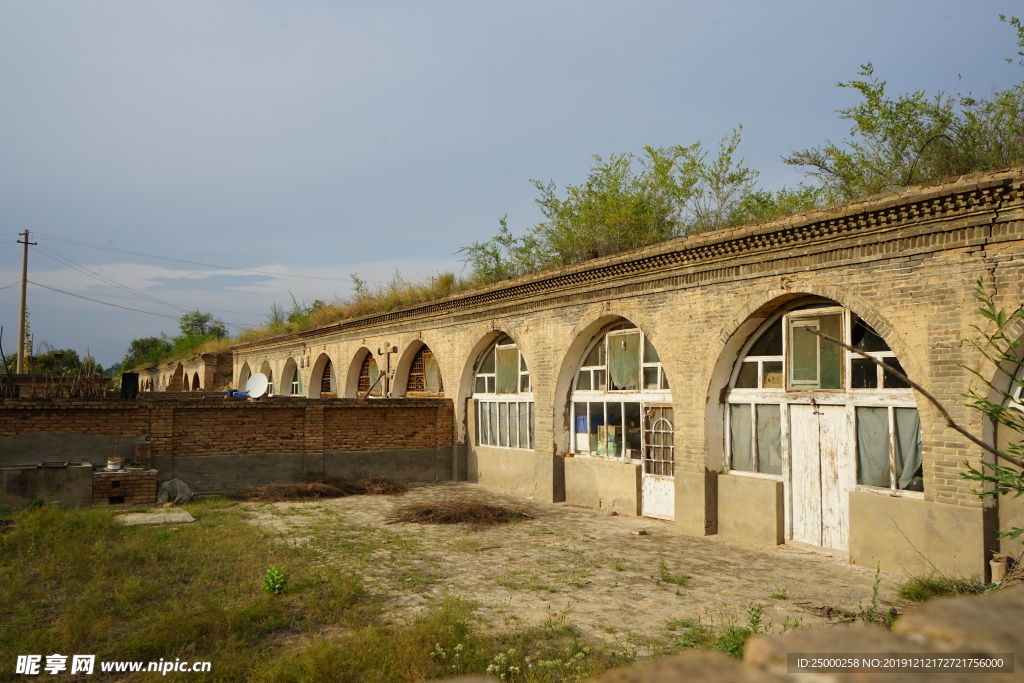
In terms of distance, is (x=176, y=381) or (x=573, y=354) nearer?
(x=573, y=354)

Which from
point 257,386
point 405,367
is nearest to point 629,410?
point 405,367

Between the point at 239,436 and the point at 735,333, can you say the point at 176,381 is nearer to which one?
the point at 239,436

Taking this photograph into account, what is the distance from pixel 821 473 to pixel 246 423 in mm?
11883

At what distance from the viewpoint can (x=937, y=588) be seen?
751cm

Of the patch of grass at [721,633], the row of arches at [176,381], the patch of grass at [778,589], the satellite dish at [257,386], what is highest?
the row of arches at [176,381]

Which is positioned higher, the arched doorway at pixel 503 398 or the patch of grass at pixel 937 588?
the arched doorway at pixel 503 398

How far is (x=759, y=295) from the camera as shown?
10578 millimetres

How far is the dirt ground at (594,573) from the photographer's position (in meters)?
7.05

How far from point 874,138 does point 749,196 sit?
629 centimetres

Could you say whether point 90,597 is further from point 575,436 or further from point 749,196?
point 749,196

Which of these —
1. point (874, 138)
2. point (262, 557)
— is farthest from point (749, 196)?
point (262, 557)

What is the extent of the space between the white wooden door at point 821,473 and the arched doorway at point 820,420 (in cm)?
1

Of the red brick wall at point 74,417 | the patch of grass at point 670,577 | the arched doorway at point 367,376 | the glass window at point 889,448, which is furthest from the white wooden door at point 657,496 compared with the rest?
the arched doorway at point 367,376

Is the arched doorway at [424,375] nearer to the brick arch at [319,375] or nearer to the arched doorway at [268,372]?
the brick arch at [319,375]
